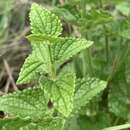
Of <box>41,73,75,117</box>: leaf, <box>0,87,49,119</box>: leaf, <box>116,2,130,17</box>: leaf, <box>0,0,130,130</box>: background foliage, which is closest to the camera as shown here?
<box>41,73,75,117</box>: leaf

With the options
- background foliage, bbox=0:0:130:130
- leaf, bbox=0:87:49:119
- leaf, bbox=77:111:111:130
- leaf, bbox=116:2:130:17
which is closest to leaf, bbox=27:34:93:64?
leaf, bbox=0:87:49:119

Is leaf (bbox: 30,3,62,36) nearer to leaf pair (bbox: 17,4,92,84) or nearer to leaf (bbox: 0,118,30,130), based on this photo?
leaf pair (bbox: 17,4,92,84)

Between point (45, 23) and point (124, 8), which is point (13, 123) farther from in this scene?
point (124, 8)

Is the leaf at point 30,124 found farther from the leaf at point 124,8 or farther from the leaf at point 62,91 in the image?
the leaf at point 124,8

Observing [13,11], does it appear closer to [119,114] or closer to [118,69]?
[118,69]

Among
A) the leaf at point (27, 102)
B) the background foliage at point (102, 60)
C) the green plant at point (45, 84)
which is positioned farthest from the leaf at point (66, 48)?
the background foliage at point (102, 60)

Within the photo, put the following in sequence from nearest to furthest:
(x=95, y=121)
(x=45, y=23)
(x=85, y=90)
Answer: (x=45, y=23) → (x=85, y=90) → (x=95, y=121)

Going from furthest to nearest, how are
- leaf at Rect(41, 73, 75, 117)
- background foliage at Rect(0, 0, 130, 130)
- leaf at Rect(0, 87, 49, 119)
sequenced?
background foliage at Rect(0, 0, 130, 130) → leaf at Rect(0, 87, 49, 119) → leaf at Rect(41, 73, 75, 117)

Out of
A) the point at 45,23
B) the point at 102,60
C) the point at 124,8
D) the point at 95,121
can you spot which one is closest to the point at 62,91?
the point at 45,23
